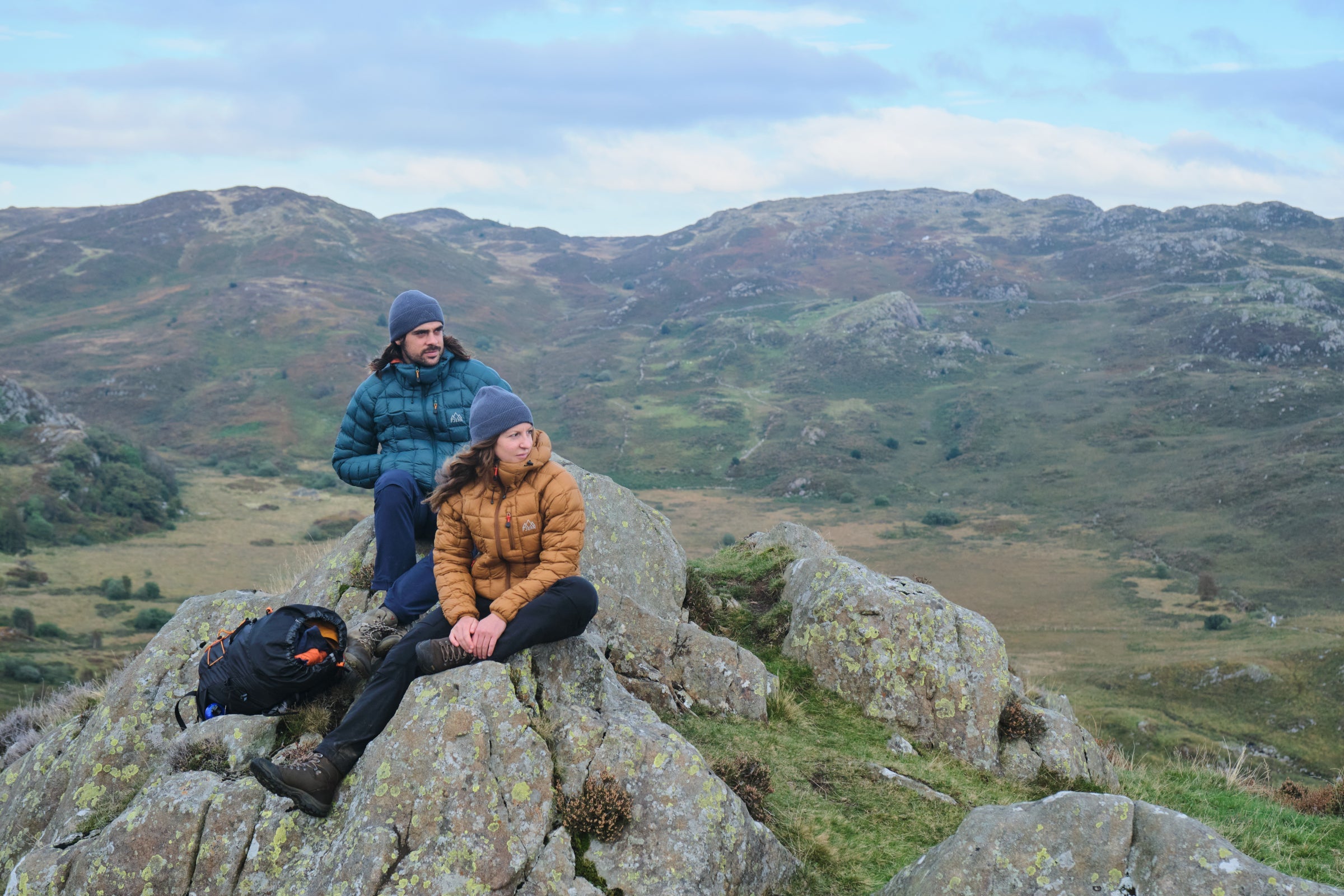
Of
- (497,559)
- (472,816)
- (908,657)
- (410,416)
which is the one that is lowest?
(908,657)

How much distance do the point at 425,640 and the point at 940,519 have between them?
274 feet

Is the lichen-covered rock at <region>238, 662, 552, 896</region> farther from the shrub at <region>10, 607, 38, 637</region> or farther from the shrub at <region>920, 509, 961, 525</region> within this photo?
the shrub at <region>920, 509, 961, 525</region>

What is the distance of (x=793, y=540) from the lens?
1638 cm

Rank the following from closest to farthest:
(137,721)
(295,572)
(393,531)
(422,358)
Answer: (137,721) → (393,531) → (422,358) → (295,572)

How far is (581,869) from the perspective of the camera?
6.08 metres

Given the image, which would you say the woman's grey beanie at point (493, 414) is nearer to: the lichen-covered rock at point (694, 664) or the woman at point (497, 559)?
the woman at point (497, 559)

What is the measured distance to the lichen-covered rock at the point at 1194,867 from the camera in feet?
16.1

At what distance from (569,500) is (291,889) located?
11.6ft

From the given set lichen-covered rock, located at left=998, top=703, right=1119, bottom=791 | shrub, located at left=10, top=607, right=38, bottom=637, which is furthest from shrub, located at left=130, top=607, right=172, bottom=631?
lichen-covered rock, located at left=998, top=703, right=1119, bottom=791

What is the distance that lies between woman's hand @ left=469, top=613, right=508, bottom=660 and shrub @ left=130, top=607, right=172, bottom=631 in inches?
1853

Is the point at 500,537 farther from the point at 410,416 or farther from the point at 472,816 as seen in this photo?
the point at 410,416

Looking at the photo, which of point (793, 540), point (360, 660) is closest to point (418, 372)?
point (360, 660)

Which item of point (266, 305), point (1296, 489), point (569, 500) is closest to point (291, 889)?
point (569, 500)

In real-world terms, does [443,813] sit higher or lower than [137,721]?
higher
